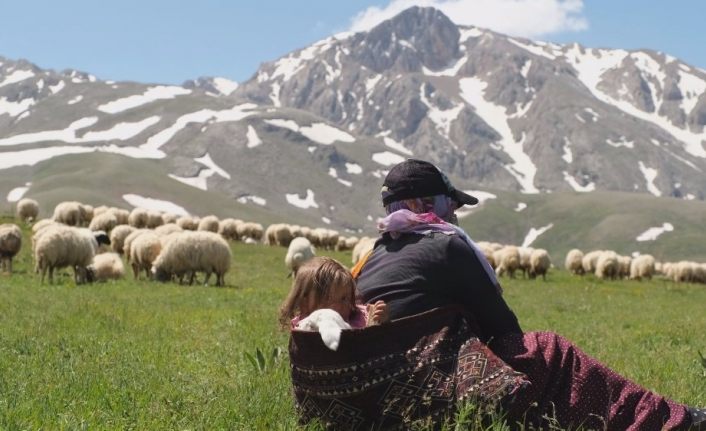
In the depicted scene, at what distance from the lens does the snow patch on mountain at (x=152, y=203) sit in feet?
536

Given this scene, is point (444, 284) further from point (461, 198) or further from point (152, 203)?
point (152, 203)

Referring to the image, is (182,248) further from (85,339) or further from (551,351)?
(551,351)

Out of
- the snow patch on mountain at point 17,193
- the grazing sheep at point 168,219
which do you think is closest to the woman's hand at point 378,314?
the grazing sheep at point 168,219

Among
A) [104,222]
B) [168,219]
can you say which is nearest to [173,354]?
[104,222]

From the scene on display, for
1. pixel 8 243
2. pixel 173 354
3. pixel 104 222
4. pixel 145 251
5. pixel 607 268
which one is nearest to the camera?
pixel 173 354

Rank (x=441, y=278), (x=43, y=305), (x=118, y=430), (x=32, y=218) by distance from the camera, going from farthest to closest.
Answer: (x=32, y=218), (x=43, y=305), (x=441, y=278), (x=118, y=430)

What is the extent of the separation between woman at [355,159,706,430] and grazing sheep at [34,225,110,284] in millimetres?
17538

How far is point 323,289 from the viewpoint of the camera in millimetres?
5105

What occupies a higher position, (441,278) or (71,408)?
(441,278)

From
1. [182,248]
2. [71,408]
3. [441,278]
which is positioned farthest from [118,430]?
[182,248]

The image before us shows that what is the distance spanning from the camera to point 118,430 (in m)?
4.72

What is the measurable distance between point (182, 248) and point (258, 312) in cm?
1070

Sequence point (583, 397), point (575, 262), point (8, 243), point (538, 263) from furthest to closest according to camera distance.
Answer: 1. point (575, 262)
2. point (538, 263)
3. point (8, 243)
4. point (583, 397)

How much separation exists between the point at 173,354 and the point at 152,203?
536 feet
